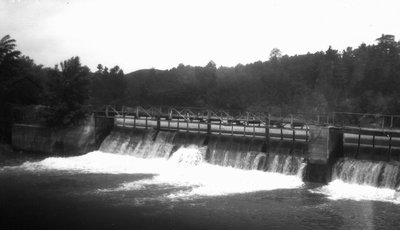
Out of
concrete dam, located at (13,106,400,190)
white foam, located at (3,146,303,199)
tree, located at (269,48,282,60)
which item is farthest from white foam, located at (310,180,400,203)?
tree, located at (269,48,282,60)

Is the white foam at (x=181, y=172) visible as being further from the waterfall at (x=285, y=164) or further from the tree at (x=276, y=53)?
the tree at (x=276, y=53)

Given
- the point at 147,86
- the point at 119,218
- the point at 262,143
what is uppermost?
the point at 147,86

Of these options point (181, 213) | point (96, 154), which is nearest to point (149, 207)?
point (181, 213)

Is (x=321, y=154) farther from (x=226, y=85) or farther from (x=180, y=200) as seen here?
(x=226, y=85)

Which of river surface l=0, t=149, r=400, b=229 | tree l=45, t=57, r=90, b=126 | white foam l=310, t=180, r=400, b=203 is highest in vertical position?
tree l=45, t=57, r=90, b=126

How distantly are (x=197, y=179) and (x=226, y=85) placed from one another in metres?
73.9

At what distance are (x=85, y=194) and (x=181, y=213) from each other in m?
5.87

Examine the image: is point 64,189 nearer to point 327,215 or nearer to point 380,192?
point 327,215

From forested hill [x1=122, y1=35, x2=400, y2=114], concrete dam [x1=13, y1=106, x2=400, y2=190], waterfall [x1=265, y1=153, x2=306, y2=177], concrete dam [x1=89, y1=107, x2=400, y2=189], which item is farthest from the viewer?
forested hill [x1=122, y1=35, x2=400, y2=114]

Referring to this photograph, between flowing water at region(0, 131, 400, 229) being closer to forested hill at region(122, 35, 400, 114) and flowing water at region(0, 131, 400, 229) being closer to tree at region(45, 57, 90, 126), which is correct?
tree at region(45, 57, 90, 126)

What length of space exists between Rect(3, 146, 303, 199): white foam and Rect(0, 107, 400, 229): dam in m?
0.07

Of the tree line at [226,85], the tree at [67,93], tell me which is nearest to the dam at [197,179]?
the tree at [67,93]

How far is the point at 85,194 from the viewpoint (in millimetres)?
22219

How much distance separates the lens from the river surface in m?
17.8
